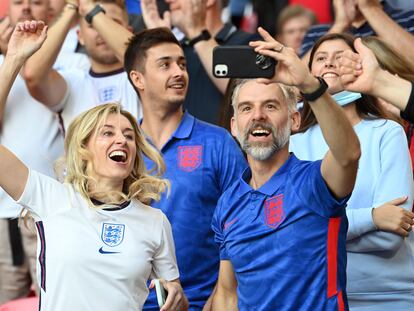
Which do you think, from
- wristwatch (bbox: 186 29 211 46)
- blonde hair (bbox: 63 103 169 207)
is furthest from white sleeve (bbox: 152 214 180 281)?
wristwatch (bbox: 186 29 211 46)

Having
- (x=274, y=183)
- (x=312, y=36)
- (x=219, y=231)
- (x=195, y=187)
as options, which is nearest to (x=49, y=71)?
(x=195, y=187)

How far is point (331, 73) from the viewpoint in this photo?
546 centimetres

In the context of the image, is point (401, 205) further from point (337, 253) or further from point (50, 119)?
point (50, 119)

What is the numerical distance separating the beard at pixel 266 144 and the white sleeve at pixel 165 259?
52 cm

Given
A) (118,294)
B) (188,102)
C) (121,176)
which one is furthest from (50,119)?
(118,294)

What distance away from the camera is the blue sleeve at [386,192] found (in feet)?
16.5

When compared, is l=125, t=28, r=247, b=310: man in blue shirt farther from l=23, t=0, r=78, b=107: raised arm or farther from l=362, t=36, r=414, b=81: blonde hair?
l=23, t=0, r=78, b=107: raised arm

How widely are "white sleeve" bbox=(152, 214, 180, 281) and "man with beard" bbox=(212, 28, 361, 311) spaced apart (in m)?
0.24

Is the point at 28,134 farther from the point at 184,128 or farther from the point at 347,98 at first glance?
the point at 347,98

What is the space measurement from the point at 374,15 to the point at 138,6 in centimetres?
257

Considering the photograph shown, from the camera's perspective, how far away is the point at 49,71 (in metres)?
6.50

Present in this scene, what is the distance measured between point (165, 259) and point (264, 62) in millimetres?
1160

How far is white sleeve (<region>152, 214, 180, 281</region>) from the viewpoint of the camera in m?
4.81

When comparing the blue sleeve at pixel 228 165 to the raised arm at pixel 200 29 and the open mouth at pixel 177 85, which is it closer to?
the open mouth at pixel 177 85
